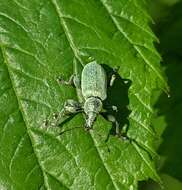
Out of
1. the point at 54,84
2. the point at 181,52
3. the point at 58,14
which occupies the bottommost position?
the point at 181,52

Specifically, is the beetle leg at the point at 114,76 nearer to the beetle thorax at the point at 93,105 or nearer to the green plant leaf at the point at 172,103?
the beetle thorax at the point at 93,105

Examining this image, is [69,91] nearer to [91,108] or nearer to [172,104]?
[91,108]

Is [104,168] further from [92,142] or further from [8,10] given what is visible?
[8,10]

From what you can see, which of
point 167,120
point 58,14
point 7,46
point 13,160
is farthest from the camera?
point 167,120

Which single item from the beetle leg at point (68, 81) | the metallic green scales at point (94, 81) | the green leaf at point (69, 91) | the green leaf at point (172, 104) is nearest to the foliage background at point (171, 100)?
the green leaf at point (172, 104)

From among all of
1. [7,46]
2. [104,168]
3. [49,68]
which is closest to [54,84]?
[49,68]

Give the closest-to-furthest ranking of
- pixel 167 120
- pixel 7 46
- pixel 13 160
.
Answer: pixel 13 160
pixel 7 46
pixel 167 120
